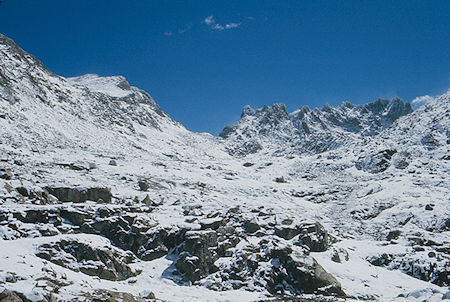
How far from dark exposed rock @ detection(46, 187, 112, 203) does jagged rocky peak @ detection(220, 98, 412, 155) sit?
289ft

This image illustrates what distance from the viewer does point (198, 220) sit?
91.6 ft

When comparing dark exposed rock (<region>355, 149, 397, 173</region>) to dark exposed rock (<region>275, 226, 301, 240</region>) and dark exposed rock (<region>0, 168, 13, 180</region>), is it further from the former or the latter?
dark exposed rock (<region>0, 168, 13, 180</region>)

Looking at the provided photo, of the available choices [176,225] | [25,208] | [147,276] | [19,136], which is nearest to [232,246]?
[176,225]

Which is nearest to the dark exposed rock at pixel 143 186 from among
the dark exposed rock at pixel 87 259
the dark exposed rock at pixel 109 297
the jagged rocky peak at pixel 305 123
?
the dark exposed rock at pixel 87 259

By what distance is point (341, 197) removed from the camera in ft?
176

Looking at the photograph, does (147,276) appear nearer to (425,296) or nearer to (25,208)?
(25,208)

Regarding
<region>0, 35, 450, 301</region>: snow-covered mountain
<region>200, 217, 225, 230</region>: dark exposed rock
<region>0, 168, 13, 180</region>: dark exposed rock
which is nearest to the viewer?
<region>0, 35, 450, 301</region>: snow-covered mountain

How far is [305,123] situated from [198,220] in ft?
389

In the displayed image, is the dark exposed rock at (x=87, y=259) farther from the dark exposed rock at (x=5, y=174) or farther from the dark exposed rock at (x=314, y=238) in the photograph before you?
the dark exposed rock at (x=314, y=238)

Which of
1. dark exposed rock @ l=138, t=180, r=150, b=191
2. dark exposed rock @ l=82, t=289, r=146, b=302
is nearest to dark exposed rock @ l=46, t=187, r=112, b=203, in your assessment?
dark exposed rock @ l=138, t=180, r=150, b=191

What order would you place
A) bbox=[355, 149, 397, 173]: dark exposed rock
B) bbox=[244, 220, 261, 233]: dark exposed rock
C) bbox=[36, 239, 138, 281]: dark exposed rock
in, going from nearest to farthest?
1. bbox=[36, 239, 138, 281]: dark exposed rock
2. bbox=[244, 220, 261, 233]: dark exposed rock
3. bbox=[355, 149, 397, 173]: dark exposed rock

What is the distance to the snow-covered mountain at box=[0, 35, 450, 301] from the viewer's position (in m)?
20.7

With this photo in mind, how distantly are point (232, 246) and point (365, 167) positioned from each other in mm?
52995

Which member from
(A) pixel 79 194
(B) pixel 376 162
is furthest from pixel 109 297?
(B) pixel 376 162
